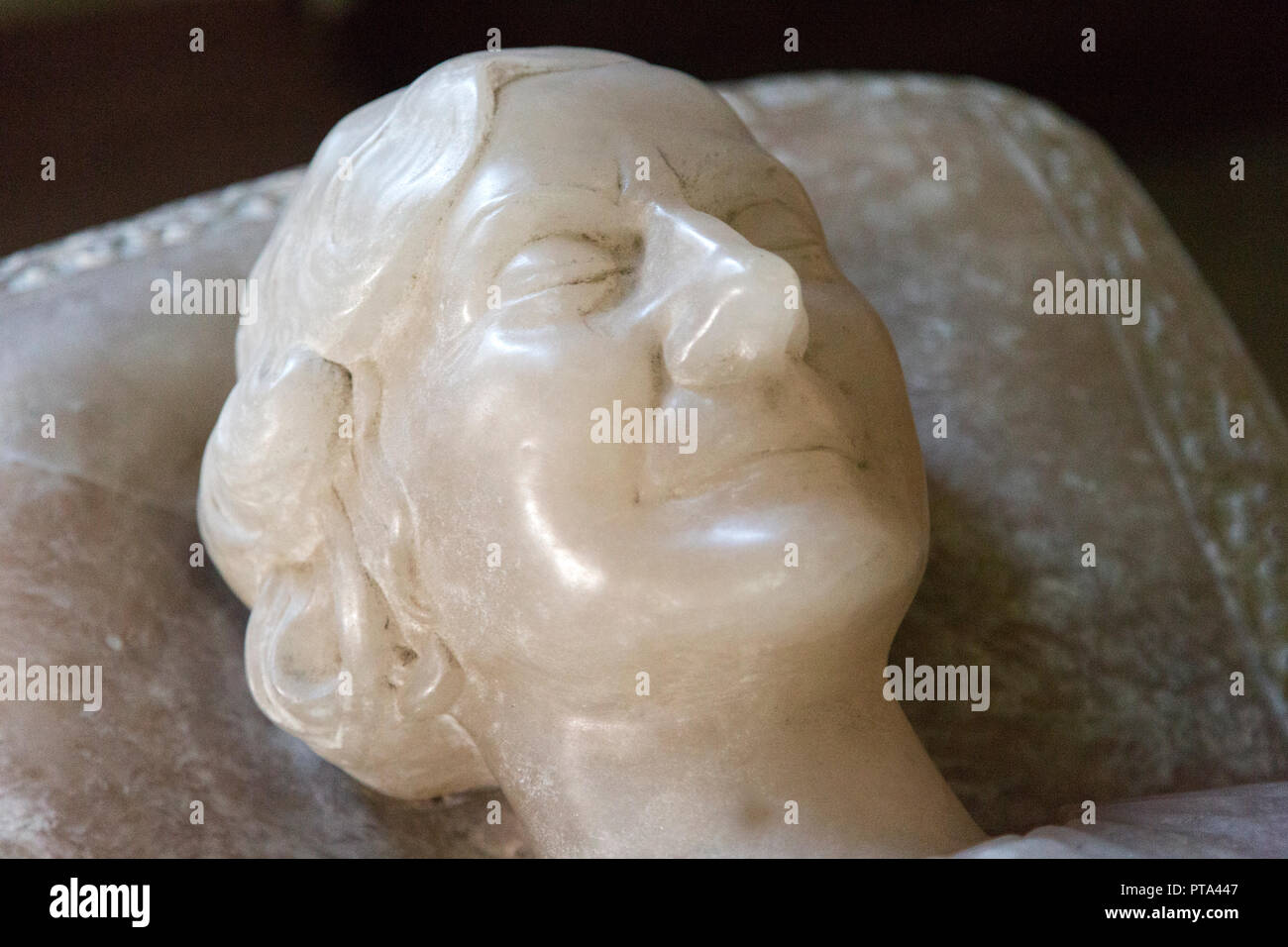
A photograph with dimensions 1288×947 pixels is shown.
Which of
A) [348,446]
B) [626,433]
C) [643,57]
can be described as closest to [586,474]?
[626,433]

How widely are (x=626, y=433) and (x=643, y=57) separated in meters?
3.65

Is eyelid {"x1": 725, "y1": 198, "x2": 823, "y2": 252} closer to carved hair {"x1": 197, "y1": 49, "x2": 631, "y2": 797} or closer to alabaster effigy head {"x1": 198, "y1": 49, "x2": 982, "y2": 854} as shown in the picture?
alabaster effigy head {"x1": 198, "y1": 49, "x2": 982, "y2": 854}

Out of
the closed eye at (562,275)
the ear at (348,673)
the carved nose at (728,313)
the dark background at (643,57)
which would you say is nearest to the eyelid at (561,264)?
the closed eye at (562,275)

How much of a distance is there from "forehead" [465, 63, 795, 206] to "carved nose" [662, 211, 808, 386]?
15 centimetres

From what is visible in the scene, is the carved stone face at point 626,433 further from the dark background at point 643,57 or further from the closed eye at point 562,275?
the dark background at point 643,57

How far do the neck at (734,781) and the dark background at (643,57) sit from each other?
3.47m

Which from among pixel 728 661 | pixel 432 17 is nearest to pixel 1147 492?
pixel 728 661

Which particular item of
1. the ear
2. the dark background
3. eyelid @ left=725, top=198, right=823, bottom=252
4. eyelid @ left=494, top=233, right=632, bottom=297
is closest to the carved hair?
the ear

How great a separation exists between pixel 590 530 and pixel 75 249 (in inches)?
58.1

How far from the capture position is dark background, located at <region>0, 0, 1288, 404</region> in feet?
16.1

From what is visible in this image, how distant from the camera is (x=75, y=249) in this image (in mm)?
2732

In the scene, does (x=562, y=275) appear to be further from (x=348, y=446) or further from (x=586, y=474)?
(x=348, y=446)

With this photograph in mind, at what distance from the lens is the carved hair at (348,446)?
6.23 feet
